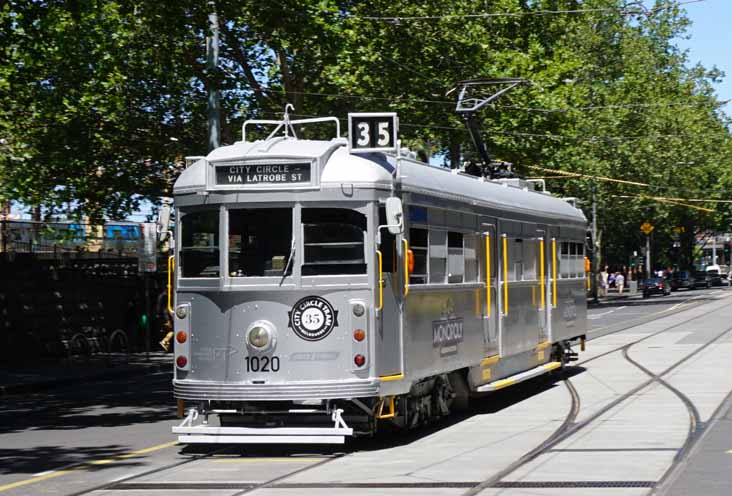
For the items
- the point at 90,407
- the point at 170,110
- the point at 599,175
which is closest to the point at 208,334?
the point at 90,407

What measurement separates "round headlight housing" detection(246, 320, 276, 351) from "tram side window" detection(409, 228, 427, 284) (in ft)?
5.90

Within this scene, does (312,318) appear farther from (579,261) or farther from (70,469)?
(579,261)

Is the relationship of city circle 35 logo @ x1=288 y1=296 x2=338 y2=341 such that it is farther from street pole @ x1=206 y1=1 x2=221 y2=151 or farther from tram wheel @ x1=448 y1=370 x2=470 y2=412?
street pole @ x1=206 y1=1 x2=221 y2=151

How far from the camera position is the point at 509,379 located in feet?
59.9

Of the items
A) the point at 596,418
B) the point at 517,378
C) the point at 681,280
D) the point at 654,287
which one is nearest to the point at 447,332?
the point at 596,418

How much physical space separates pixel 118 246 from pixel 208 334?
27.7m

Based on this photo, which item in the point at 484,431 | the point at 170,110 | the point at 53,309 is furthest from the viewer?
the point at 170,110

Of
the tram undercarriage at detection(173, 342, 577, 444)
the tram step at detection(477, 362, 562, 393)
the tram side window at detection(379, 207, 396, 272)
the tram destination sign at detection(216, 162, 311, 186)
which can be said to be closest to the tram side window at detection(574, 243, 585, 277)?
the tram step at detection(477, 362, 562, 393)

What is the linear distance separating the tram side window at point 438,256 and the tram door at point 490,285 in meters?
1.69

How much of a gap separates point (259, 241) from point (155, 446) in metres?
2.67

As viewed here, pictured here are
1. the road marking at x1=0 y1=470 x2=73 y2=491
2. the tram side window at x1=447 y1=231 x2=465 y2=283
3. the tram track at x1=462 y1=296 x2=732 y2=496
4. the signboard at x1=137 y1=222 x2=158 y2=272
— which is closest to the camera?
the tram track at x1=462 y1=296 x2=732 y2=496

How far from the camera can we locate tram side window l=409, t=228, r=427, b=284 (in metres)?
14.5

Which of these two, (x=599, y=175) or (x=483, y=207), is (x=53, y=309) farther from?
(x=599, y=175)

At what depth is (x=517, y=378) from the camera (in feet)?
60.8
